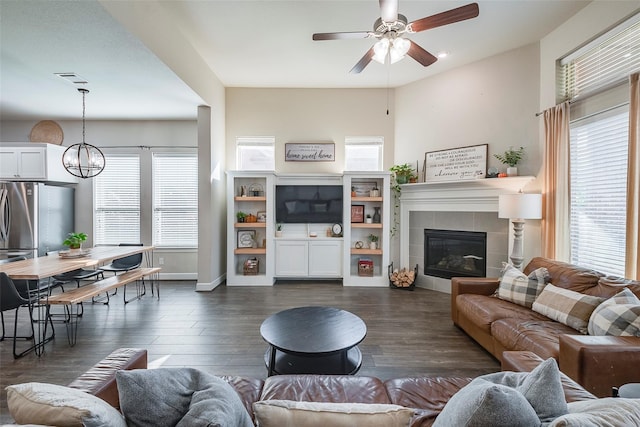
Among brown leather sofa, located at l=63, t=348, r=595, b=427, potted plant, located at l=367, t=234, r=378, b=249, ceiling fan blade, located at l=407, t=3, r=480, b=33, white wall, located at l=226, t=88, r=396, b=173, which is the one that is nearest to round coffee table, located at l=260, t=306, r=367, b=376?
brown leather sofa, located at l=63, t=348, r=595, b=427

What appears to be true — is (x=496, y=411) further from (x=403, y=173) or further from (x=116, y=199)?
(x=116, y=199)

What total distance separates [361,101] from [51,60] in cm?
420

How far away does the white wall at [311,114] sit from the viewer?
16.2 ft

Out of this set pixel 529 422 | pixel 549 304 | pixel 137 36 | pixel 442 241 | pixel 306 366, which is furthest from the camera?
→ pixel 442 241

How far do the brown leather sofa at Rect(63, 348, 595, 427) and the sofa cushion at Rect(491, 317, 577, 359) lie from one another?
52 cm

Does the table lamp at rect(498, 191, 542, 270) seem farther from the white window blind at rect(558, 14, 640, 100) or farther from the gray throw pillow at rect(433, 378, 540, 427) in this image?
the gray throw pillow at rect(433, 378, 540, 427)

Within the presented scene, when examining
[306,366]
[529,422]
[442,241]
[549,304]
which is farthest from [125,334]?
[442,241]

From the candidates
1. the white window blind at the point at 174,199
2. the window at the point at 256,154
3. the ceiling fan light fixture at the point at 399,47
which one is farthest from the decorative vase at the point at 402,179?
the white window blind at the point at 174,199

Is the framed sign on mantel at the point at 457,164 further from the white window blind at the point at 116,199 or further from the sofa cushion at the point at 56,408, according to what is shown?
the white window blind at the point at 116,199

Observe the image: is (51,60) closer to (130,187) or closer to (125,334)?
(130,187)

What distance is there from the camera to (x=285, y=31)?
3318mm

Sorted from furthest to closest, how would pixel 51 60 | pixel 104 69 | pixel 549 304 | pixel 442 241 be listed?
pixel 442 241 < pixel 104 69 < pixel 51 60 < pixel 549 304

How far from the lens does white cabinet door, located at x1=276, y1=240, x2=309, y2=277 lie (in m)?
4.74

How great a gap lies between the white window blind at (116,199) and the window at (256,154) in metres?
1.91
